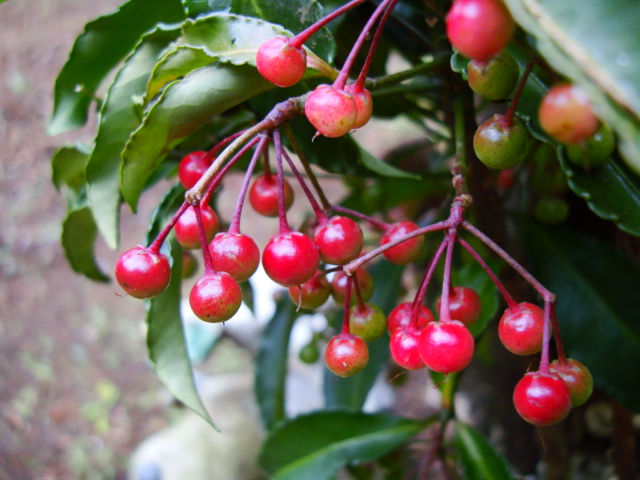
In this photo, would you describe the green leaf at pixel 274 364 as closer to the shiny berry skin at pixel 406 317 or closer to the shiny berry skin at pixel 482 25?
the shiny berry skin at pixel 406 317

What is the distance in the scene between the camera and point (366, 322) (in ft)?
1.87

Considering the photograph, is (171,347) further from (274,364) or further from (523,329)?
(274,364)

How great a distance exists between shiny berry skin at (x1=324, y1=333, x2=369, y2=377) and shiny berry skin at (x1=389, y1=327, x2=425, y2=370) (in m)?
0.04

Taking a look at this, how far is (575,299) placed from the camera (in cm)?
83

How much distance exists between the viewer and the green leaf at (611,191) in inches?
18.9

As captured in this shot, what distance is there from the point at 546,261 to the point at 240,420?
1213mm

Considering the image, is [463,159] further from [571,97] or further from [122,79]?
[122,79]

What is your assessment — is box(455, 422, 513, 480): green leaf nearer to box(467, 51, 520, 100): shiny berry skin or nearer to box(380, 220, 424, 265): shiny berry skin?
box(380, 220, 424, 265): shiny berry skin

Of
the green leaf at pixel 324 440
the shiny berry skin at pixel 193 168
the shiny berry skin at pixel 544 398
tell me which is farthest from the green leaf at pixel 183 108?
the green leaf at pixel 324 440

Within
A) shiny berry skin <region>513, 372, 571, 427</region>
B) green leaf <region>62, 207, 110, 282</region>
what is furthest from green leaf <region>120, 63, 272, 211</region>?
shiny berry skin <region>513, 372, 571, 427</region>

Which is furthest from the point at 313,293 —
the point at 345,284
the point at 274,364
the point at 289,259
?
the point at 274,364

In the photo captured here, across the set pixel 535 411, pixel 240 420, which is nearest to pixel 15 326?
pixel 240 420

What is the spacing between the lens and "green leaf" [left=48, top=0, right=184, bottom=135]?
679mm

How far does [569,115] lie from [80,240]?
0.68 m
